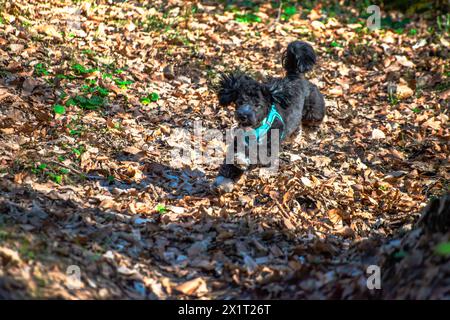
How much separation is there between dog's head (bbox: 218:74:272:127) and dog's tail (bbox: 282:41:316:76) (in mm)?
1281

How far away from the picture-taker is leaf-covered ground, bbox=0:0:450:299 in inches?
192

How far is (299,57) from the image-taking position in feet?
28.1

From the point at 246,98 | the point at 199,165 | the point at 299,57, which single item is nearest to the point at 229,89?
the point at 246,98

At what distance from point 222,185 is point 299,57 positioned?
2695mm

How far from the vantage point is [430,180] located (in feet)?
26.0

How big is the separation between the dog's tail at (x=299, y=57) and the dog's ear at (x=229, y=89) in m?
1.37

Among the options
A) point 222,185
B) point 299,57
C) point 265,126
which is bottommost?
point 222,185

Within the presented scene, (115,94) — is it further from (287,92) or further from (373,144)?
(373,144)

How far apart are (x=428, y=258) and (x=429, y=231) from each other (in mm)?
408

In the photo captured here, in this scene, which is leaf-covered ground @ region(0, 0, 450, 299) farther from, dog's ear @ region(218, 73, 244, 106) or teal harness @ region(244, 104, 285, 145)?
dog's ear @ region(218, 73, 244, 106)

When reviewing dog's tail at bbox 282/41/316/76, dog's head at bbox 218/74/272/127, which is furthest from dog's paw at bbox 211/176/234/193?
dog's tail at bbox 282/41/316/76

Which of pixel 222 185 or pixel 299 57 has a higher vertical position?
pixel 299 57

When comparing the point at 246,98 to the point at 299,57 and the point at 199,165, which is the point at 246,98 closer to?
the point at 199,165
